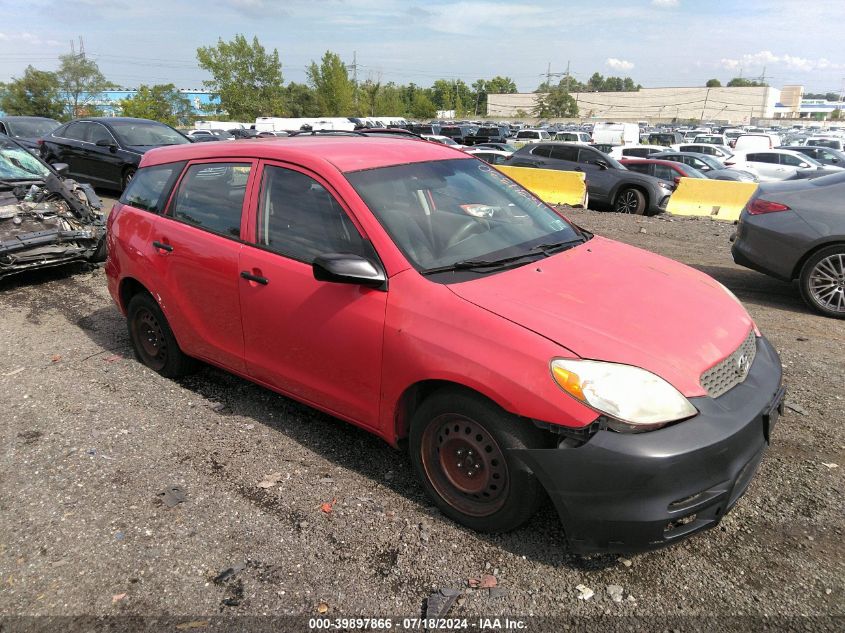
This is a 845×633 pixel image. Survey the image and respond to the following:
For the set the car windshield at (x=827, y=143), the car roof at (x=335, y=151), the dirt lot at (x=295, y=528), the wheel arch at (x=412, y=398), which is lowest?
the dirt lot at (x=295, y=528)

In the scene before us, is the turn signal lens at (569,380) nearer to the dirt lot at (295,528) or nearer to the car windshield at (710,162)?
the dirt lot at (295,528)

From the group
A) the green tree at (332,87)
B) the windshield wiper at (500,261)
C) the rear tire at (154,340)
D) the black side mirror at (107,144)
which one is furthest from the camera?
the green tree at (332,87)

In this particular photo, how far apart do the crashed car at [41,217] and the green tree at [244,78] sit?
68.8 meters

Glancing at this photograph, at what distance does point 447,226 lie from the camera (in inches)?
129

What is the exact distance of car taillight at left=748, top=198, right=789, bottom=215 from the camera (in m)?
6.21

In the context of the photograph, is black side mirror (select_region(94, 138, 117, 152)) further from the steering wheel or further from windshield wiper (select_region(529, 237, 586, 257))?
windshield wiper (select_region(529, 237, 586, 257))

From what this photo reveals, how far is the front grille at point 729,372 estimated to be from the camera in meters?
2.51

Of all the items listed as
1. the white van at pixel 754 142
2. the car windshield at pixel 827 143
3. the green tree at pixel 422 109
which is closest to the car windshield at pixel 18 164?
the white van at pixel 754 142

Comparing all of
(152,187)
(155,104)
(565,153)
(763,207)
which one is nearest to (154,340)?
(152,187)

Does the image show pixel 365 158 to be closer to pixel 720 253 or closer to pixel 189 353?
pixel 189 353

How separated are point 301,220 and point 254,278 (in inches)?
17.7

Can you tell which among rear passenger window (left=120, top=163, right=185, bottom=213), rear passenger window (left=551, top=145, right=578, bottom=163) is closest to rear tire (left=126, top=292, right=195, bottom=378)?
rear passenger window (left=120, top=163, right=185, bottom=213)

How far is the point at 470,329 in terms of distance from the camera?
2609 millimetres

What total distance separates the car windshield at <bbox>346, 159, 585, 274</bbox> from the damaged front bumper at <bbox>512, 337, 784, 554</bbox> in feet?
3.63
